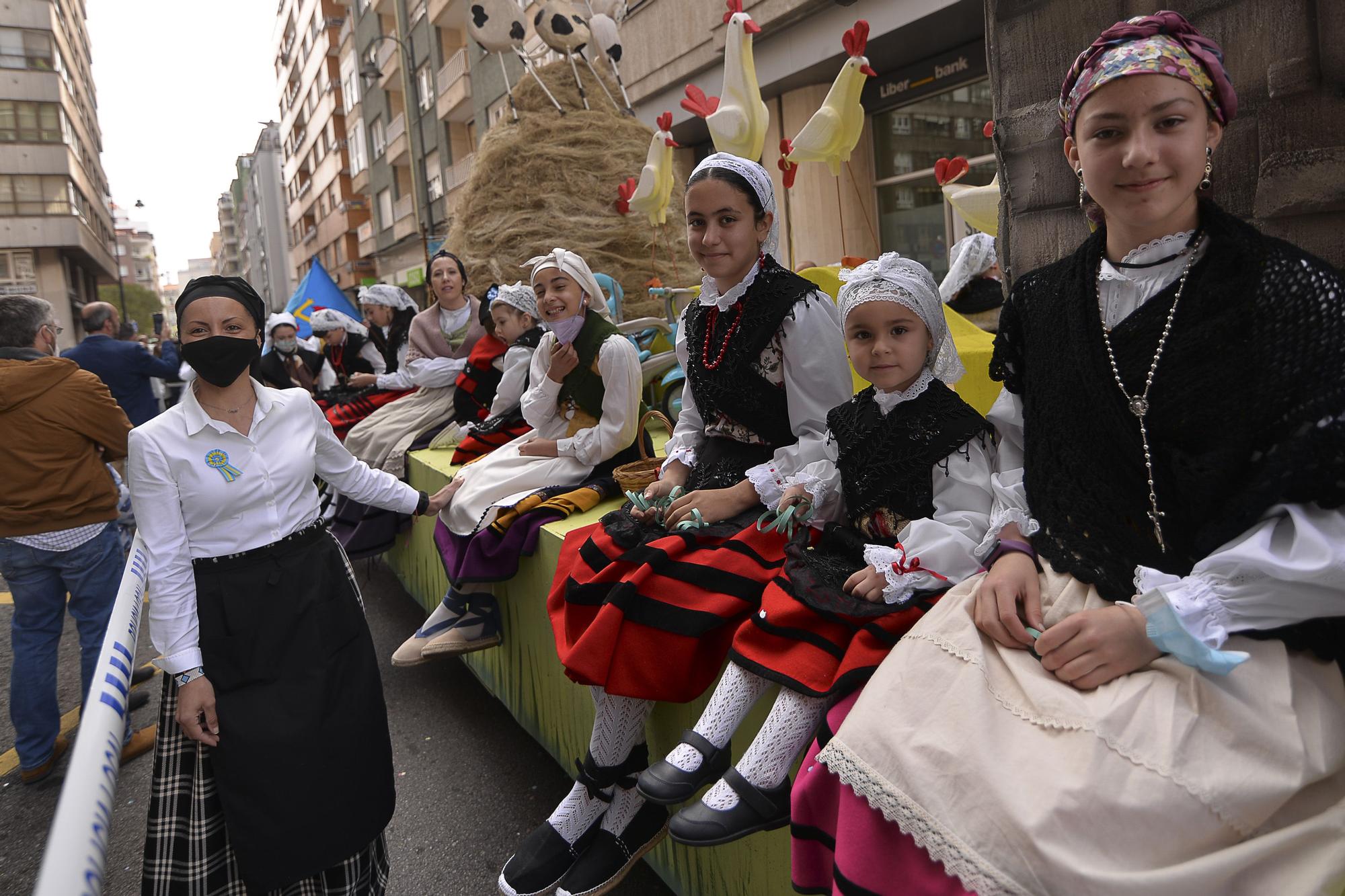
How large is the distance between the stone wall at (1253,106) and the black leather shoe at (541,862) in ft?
7.31

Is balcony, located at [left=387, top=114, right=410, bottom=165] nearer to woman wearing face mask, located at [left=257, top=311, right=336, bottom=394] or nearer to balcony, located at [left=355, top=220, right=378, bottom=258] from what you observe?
balcony, located at [left=355, top=220, right=378, bottom=258]

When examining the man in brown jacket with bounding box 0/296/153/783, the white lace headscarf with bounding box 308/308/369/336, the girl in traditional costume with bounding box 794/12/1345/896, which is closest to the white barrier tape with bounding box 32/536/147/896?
the girl in traditional costume with bounding box 794/12/1345/896

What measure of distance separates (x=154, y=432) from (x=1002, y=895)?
6.59ft

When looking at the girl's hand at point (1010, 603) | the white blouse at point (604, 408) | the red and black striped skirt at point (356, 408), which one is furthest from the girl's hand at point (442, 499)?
the red and black striped skirt at point (356, 408)

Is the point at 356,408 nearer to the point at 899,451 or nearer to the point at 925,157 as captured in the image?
the point at 899,451

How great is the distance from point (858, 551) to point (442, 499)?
1.89 m

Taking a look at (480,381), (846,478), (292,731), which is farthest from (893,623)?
(480,381)

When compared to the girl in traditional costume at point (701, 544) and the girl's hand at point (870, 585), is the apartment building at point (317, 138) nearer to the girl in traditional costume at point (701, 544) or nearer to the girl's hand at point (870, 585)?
the girl in traditional costume at point (701, 544)

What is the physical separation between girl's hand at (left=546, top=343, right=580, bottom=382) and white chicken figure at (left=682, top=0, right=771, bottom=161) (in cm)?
106

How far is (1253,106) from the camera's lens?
6.57 ft

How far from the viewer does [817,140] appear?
3305mm

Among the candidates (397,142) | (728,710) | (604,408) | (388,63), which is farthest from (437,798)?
(388,63)

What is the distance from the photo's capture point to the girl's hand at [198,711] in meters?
1.91

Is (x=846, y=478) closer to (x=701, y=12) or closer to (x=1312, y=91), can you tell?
(x=1312, y=91)
